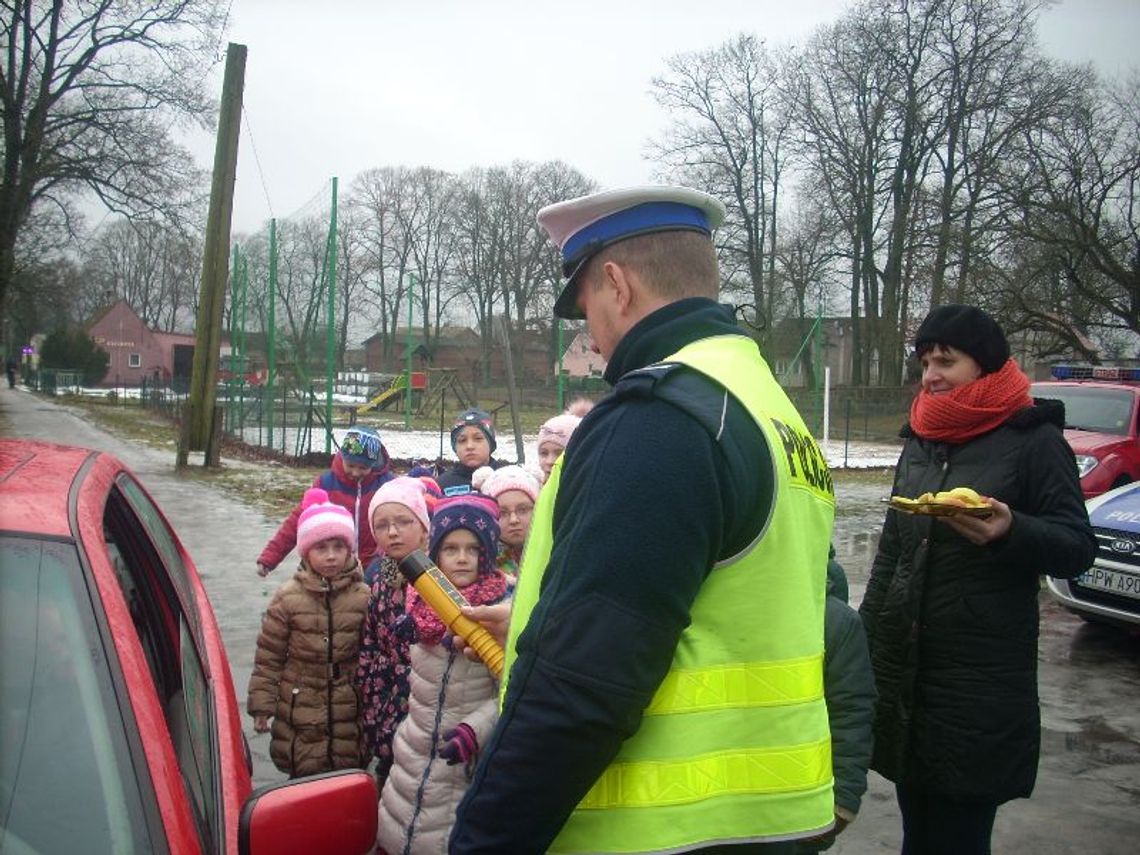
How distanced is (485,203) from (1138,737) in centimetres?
5266

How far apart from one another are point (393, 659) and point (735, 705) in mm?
2278

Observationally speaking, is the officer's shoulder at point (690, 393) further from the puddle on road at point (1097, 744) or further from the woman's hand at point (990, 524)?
the puddle on road at point (1097, 744)

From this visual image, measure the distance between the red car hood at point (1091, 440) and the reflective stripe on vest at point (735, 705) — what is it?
9920mm

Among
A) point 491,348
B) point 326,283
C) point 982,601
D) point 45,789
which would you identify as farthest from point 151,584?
point 491,348

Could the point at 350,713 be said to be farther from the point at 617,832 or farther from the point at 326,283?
the point at 326,283

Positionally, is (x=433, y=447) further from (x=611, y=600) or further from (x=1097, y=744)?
(x=611, y=600)

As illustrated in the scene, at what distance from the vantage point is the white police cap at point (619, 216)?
1.61 meters

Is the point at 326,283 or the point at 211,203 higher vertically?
the point at 211,203

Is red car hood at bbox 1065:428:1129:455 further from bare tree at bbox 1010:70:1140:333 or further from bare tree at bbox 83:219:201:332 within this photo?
bare tree at bbox 83:219:201:332

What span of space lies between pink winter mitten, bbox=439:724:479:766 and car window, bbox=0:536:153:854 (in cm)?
125

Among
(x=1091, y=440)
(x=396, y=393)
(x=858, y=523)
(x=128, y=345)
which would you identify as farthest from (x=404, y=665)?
(x=128, y=345)

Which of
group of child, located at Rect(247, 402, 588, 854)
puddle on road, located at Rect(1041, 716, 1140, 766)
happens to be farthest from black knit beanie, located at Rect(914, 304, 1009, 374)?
puddle on road, located at Rect(1041, 716, 1140, 766)

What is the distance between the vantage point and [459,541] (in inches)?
128

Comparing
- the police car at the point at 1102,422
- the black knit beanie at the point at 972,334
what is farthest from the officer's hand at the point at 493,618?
the police car at the point at 1102,422
